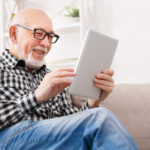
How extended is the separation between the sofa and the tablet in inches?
12.4

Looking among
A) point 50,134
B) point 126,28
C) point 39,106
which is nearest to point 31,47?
point 39,106

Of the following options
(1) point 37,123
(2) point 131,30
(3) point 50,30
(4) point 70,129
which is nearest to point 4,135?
(1) point 37,123

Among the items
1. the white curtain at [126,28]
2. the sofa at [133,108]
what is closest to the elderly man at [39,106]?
the sofa at [133,108]

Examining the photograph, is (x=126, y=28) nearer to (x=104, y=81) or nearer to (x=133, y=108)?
(x=133, y=108)

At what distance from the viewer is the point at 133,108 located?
1411 millimetres

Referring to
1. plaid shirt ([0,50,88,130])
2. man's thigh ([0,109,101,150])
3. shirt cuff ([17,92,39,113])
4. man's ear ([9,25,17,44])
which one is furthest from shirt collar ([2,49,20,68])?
man's thigh ([0,109,101,150])

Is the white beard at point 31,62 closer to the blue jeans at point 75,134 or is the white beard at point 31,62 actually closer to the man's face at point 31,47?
the man's face at point 31,47

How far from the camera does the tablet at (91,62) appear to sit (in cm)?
104

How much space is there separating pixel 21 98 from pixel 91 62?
32 centimetres

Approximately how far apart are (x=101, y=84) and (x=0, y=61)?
0.50 meters

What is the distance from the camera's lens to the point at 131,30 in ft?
6.44

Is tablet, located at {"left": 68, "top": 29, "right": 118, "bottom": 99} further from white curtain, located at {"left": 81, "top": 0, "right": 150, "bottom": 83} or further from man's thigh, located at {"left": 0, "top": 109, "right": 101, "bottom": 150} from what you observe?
white curtain, located at {"left": 81, "top": 0, "right": 150, "bottom": 83}

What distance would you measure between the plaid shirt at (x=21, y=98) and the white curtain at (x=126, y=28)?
0.72 meters

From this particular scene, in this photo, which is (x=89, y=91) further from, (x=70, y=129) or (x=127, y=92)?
(x=127, y=92)
